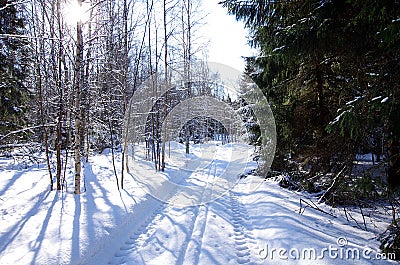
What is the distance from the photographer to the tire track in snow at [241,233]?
3.93m

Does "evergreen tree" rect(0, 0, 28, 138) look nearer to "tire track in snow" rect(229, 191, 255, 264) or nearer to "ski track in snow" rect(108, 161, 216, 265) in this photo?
"ski track in snow" rect(108, 161, 216, 265)

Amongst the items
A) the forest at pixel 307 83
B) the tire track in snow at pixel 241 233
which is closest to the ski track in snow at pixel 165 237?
the tire track in snow at pixel 241 233

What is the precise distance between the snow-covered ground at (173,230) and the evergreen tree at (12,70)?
8.01ft

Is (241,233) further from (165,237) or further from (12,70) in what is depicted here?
(12,70)

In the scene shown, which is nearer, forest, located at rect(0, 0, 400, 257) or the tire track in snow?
forest, located at rect(0, 0, 400, 257)

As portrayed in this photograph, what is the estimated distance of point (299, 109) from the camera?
6422 mm

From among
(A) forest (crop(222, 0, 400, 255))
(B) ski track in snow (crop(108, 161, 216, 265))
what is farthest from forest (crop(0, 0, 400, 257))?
(B) ski track in snow (crop(108, 161, 216, 265))

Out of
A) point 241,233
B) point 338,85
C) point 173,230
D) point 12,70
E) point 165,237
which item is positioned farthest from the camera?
point 12,70

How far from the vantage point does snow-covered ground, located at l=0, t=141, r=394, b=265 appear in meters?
3.68

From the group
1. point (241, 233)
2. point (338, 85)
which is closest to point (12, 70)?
point (241, 233)

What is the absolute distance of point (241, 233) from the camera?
4.84 meters

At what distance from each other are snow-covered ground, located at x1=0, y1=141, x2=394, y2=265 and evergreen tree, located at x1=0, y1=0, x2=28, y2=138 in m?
2.44

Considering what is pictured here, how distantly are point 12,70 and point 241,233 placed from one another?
27.2 feet

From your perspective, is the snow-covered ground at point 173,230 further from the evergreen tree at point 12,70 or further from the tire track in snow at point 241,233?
the evergreen tree at point 12,70
